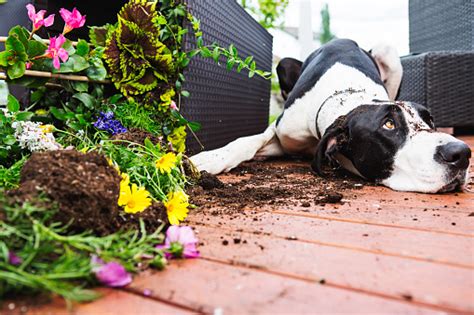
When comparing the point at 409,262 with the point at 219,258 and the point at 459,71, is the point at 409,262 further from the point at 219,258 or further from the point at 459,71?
the point at 459,71

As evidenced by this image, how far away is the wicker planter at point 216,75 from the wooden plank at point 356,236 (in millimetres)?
944

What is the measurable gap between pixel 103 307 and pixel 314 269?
1.39ft

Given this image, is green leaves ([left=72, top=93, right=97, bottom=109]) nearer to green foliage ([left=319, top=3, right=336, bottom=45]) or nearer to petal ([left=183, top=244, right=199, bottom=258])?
petal ([left=183, top=244, right=199, bottom=258])

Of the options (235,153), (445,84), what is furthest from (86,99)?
(445,84)

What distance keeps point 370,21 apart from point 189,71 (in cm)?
602

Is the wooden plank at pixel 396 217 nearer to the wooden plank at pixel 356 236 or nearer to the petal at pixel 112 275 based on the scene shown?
the wooden plank at pixel 356 236

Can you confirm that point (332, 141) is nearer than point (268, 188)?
No

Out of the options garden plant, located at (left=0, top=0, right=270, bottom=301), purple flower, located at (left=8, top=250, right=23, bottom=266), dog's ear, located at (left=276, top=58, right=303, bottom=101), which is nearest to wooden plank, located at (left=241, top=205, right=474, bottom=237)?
garden plant, located at (left=0, top=0, right=270, bottom=301)

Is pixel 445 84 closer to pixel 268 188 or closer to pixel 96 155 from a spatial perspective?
pixel 268 188

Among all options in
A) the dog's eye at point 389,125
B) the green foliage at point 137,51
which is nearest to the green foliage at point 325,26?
the dog's eye at point 389,125

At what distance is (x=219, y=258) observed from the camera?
964 mm

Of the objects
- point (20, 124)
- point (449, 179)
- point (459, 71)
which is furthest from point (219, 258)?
point (459, 71)

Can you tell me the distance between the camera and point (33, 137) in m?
1.49

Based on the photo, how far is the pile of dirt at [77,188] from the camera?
0.91 metres
